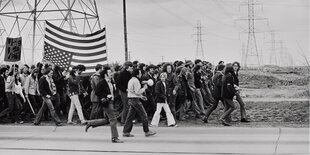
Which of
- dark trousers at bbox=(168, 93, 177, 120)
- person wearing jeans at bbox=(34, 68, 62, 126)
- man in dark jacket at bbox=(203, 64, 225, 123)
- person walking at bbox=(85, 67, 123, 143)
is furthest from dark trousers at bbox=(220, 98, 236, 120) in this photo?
person wearing jeans at bbox=(34, 68, 62, 126)

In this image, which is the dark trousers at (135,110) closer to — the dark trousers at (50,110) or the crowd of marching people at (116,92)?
the crowd of marching people at (116,92)

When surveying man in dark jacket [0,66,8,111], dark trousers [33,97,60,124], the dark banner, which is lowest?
dark trousers [33,97,60,124]

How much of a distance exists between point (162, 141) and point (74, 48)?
7240 mm

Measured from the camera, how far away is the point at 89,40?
60.7 feet

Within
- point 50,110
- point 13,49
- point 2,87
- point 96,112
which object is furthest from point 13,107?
point 96,112

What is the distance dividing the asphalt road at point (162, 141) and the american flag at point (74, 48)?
11.3ft

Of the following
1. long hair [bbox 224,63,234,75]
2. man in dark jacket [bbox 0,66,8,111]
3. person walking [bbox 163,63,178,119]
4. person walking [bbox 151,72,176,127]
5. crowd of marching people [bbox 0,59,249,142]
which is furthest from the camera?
man in dark jacket [bbox 0,66,8,111]

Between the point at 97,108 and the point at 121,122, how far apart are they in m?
1.20

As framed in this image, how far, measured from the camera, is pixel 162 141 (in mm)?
12289

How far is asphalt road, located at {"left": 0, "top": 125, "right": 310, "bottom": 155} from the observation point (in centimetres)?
1095

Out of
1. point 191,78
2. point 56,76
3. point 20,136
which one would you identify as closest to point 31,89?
point 56,76

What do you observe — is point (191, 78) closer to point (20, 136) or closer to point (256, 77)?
point (20, 136)

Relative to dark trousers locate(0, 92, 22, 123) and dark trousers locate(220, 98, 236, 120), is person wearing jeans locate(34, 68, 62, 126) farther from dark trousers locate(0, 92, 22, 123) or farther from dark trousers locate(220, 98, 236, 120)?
dark trousers locate(220, 98, 236, 120)

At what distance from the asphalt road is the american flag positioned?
3.43 m
